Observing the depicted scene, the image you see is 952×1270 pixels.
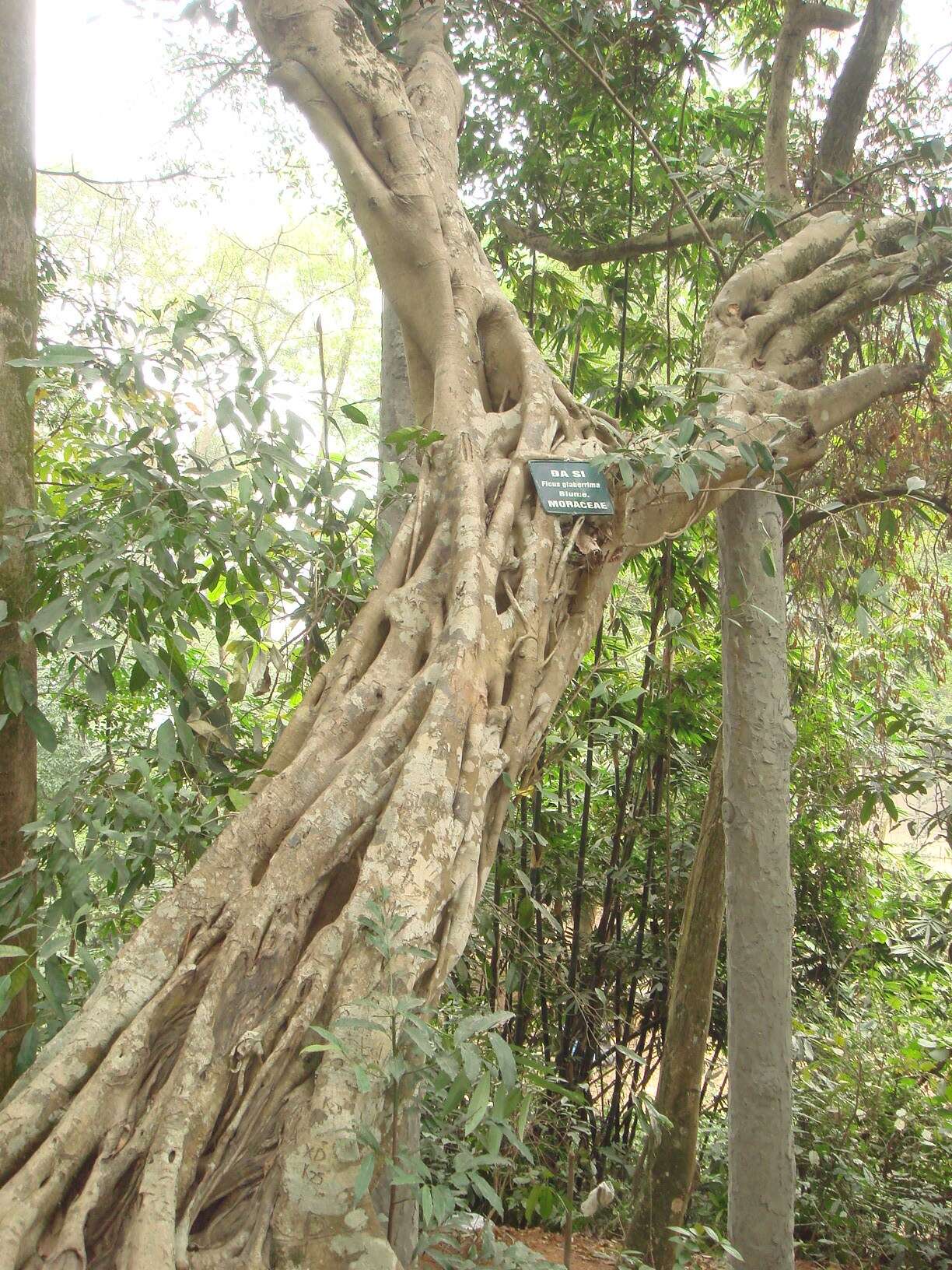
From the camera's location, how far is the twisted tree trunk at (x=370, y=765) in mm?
1199

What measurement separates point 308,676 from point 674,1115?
1.56 meters

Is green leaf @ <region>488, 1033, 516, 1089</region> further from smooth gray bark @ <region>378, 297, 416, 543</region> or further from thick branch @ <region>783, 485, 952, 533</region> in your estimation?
thick branch @ <region>783, 485, 952, 533</region>

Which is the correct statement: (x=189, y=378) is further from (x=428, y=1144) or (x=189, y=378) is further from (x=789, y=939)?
(x=789, y=939)

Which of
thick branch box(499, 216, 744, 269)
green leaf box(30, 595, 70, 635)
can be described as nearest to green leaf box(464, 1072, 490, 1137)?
green leaf box(30, 595, 70, 635)

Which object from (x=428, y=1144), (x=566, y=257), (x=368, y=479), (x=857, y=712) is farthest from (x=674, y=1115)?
(x=566, y=257)

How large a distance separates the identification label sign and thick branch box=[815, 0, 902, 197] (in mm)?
1491

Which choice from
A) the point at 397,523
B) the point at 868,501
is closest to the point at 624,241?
the point at 868,501

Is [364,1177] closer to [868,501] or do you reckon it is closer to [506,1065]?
[506,1065]

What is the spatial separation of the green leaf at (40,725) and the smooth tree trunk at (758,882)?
152 centimetres

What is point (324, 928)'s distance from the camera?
1.39m

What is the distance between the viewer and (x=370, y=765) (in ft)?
5.21

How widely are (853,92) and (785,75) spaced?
0.78 ft

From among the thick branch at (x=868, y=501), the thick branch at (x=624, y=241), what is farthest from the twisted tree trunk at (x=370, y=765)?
the thick branch at (x=624, y=241)

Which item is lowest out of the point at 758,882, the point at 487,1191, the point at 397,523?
the point at 487,1191
